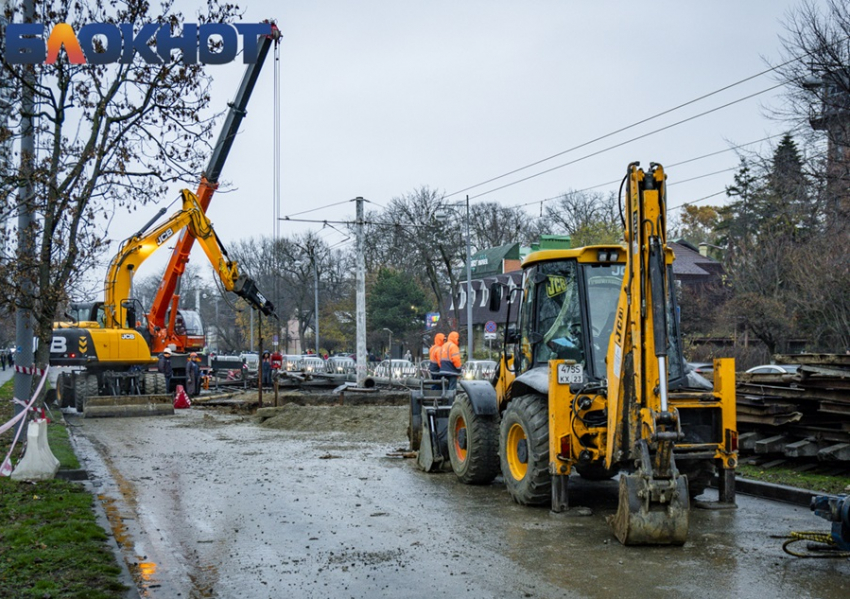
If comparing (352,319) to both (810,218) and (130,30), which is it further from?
(130,30)

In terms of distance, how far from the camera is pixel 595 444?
363 inches

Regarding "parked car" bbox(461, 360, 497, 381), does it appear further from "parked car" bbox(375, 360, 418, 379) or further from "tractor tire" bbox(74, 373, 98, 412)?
"tractor tire" bbox(74, 373, 98, 412)

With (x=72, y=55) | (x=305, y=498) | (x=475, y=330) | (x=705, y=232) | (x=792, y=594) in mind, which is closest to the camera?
(x=792, y=594)

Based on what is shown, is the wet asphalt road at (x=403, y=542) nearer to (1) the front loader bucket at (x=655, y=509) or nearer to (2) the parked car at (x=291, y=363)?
(1) the front loader bucket at (x=655, y=509)

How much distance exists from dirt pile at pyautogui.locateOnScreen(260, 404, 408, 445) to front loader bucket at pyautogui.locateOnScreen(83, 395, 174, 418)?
13.0 feet

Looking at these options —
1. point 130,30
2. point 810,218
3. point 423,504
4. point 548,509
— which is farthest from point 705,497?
point 810,218

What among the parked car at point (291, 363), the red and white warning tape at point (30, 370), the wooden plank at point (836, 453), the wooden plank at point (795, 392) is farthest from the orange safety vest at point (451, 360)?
the parked car at point (291, 363)

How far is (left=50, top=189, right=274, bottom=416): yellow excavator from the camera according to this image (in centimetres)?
2500

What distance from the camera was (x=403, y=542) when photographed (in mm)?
8414

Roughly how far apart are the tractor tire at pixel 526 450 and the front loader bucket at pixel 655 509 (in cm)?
178

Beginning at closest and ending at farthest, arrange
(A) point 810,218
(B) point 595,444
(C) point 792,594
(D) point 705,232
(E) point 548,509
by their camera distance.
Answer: (C) point 792,594 < (B) point 595,444 < (E) point 548,509 < (A) point 810,218 < (D) point 705,232

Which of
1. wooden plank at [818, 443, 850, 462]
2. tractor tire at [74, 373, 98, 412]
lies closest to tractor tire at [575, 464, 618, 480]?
wooden plank at [818, 443, 850, 462]

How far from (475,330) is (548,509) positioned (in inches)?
2510

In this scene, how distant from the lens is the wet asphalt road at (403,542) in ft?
22.5
